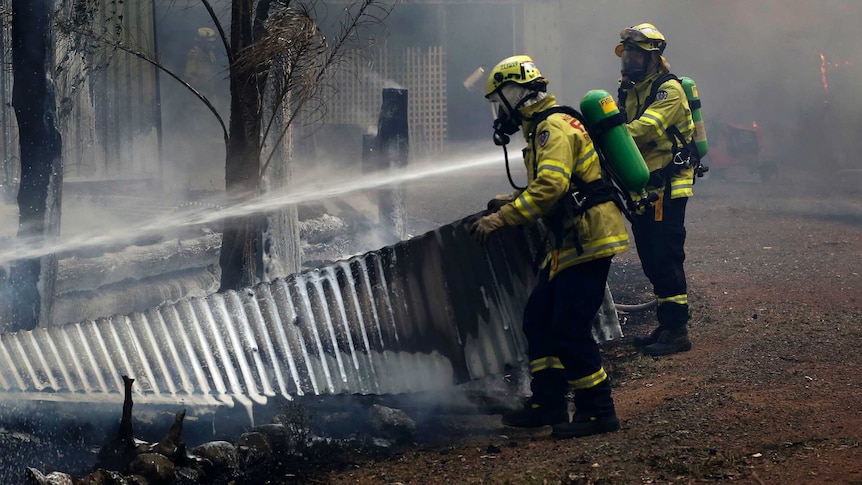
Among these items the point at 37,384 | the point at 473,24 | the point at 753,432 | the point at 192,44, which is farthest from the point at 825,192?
the point at 37,384

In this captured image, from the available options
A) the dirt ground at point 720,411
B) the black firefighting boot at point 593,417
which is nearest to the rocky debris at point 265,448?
the dirt ground at point 720,411

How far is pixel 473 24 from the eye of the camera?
2239 cm

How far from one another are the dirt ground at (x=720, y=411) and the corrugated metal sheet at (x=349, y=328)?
45 centimetres

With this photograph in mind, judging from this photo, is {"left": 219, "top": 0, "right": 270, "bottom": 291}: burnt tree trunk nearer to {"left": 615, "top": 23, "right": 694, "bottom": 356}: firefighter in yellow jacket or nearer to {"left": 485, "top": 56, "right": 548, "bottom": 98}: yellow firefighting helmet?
{"left": 485, "top": 56, "right": 548, "bottom": 98}: yellow firefighting helmet

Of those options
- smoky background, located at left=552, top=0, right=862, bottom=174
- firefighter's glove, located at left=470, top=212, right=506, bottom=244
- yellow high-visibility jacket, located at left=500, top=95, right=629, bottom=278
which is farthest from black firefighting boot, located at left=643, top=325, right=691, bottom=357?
smoky background, located at left=552, top=0, right=862, bottom=174

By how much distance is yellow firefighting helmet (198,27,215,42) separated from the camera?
15.1m

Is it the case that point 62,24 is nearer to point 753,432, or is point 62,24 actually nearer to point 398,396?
point 398,396

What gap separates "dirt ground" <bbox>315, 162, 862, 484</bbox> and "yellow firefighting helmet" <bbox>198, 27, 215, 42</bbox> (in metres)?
9.85

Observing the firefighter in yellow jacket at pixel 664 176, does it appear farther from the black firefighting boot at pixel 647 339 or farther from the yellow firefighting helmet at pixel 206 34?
the yellow firefighting helmet at pixel 206 34

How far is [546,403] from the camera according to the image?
4402 millimetres

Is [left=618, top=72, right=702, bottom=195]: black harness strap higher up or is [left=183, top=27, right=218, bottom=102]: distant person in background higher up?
[left=183, top=27, right=218, bottom=102]: distant person in background

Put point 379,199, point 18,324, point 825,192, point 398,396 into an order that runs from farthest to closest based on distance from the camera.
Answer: point 825,192 → point 379,199 → point 18,324 → point 398,396

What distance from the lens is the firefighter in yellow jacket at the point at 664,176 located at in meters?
5.63

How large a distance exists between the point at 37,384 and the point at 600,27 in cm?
2652
